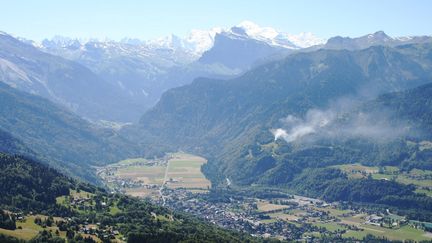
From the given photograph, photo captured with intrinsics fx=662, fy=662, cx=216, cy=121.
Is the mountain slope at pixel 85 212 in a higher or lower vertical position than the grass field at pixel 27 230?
higher

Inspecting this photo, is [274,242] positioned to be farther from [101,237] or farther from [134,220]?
[101,237]

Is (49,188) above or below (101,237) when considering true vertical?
above

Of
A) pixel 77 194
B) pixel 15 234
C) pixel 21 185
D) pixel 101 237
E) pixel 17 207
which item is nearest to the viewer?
pixel 15 234

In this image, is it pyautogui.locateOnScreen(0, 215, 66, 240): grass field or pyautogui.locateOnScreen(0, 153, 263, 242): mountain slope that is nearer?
pyautogui.locateOnScreen(0, 215, 66, 240): grass field

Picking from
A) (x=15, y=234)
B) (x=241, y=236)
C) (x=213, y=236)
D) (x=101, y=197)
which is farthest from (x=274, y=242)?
(x=15, y=234)

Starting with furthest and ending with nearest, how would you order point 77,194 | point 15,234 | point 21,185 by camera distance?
point 77,194 → point 21,185 → point 15,234

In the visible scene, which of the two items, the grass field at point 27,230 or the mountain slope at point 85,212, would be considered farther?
the mountain slope at point 85,212

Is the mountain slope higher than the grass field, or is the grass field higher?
the mountain slope

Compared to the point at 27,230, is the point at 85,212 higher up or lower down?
higher up

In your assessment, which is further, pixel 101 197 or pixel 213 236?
pixel 101 197

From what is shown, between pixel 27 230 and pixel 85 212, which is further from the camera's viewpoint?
pixel 85 212
